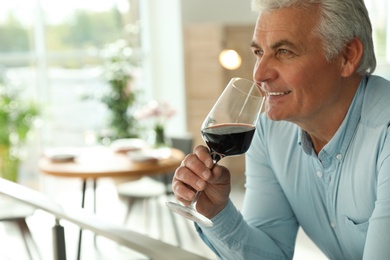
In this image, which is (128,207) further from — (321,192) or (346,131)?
(346,131)

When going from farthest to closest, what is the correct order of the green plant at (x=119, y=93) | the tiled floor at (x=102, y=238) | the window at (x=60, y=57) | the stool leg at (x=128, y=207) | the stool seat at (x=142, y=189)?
the green plant at (x=119, y=93)
the window at (x=60, y=57)
the stool leg at (x=128, y=207)
the stool seat at (x=142, y=189)
the tiled floor at (x=102, y=238)

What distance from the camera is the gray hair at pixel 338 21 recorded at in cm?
158

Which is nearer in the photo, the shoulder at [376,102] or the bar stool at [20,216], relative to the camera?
the bar stool at [20,216]

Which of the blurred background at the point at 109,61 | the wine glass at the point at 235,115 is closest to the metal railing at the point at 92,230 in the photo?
the wine glass at the point at 235,115

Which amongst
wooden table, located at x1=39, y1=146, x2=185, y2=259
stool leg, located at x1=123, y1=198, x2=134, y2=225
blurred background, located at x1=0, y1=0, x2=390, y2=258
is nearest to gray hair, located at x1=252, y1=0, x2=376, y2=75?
wooden table, located at x1=39, y1=146, x2=185, y2=259

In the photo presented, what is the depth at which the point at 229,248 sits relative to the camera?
5.52 feet

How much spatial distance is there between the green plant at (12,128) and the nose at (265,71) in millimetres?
4837

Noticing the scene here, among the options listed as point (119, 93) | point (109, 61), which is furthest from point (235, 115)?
point (109, 61)

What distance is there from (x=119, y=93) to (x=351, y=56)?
553 centimetres

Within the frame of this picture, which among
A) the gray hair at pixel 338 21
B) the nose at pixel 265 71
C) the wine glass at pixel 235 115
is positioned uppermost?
the gray hair at pixel 338 21

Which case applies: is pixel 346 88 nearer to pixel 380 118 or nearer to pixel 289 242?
pixel 380 118

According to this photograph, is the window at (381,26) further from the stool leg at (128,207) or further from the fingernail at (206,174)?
the fingernail at (206,174)

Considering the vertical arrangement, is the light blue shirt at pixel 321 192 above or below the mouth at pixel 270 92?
below

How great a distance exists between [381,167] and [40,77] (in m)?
6.06
